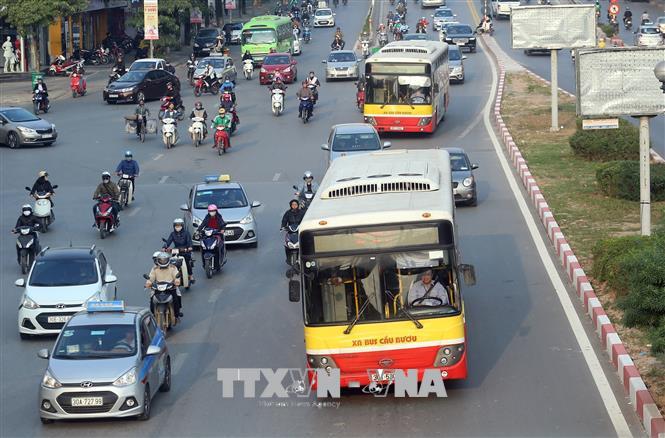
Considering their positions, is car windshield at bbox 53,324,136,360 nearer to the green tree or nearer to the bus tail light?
the bus tail light

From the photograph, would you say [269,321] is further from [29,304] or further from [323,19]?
[323,19]

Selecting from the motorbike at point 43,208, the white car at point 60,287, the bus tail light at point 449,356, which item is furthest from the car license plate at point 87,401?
the motorbike at point 43,208

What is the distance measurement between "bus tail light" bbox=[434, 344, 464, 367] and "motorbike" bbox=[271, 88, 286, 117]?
34.7 m

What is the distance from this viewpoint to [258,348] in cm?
1908

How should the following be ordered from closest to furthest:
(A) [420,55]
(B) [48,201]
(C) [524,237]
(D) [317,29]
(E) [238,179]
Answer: (C) [524,237], (B) [48,201], (E) [238,179], (A) [420,55], (D) [317,29]

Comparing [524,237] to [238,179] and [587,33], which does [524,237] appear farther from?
[587,33]

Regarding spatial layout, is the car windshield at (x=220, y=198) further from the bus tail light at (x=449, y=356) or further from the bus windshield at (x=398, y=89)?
the bus windshield at (x=398, y=89)

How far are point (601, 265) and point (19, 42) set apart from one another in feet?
165

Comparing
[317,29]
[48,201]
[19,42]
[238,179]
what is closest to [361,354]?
[48,201]

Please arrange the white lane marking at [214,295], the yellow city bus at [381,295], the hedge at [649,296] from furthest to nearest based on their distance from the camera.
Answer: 1. the white lane marking at [214,295]
2. the yellow city bus at [381,295]
3. the hedge at [649,296]

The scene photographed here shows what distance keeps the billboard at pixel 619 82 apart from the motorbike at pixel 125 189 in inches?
508

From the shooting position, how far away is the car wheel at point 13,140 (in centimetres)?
4275

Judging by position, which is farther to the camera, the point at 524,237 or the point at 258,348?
the point at 524,237

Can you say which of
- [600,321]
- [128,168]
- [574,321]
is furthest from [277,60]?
[600,321]
